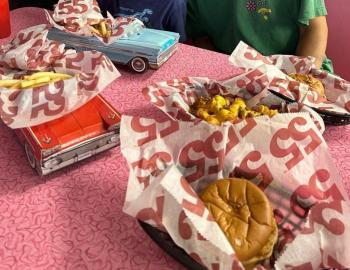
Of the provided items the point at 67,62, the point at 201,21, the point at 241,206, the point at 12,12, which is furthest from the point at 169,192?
the point at 201,21

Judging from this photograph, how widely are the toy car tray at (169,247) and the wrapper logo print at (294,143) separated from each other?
9.1 inches

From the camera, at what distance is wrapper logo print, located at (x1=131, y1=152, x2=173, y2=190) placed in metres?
0.70

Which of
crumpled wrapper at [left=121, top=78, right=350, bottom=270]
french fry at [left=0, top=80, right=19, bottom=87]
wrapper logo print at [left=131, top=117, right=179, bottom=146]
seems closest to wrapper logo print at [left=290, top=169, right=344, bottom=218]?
crumpled wrapper at [left=121, top=78, right=350, bottom=270]

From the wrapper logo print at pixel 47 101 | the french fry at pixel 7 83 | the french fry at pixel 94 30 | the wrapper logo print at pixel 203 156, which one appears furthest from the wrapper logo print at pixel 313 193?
the french fry at pixel 94 30

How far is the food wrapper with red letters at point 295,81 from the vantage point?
92 centimetres

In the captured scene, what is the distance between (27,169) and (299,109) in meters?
0.53

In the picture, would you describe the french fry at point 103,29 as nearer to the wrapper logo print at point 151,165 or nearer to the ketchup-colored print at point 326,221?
the wrapper logo print at point 151,165

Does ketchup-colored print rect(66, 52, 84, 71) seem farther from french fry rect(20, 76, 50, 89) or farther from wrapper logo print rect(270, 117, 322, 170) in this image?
wrapper logo print rect(270, 117, 322, 170)

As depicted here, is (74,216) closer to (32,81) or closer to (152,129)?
(152,129)

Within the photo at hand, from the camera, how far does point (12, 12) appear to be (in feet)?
4.46

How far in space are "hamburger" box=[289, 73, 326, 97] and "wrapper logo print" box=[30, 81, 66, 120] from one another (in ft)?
1.71

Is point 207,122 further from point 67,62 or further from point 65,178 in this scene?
point 67,62

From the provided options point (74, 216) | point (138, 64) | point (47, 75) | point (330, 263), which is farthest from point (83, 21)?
point (330, 263)

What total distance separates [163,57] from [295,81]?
0.36 metres
